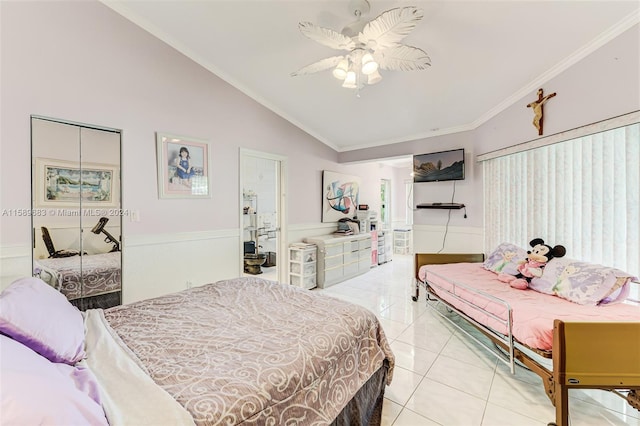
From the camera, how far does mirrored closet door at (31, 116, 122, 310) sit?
2223 millimetres

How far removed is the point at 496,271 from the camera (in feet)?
9.80

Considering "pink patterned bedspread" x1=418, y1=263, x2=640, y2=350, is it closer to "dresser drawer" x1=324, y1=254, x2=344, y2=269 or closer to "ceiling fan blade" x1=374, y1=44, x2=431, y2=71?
"dresser drawer" x1=324, y1=254, x2=344, y2=269

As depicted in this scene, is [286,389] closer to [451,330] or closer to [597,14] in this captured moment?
[451,330]

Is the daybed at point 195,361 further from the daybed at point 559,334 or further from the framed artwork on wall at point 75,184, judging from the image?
the framed artwork on wall at point 75,184

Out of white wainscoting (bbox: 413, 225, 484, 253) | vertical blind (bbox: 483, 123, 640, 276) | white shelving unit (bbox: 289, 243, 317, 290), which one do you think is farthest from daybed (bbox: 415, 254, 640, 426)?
white shelving unit (bbox: 289, 243, 317, 290)

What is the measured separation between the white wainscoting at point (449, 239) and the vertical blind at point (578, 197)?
0.96 feet

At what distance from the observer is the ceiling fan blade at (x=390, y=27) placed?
5.03 ft

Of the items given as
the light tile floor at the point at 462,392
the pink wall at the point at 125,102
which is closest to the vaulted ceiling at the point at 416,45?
the pink wall at the point at 125,102

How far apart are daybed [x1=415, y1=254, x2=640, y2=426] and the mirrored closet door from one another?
334 cm

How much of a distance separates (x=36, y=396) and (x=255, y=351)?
0.72 m

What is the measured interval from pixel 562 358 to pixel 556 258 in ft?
4.80

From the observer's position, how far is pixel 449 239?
4102 millimetres

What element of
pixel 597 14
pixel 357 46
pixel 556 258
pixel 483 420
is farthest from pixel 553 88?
pixel 483 420

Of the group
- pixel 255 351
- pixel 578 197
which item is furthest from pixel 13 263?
pixel 578 197
